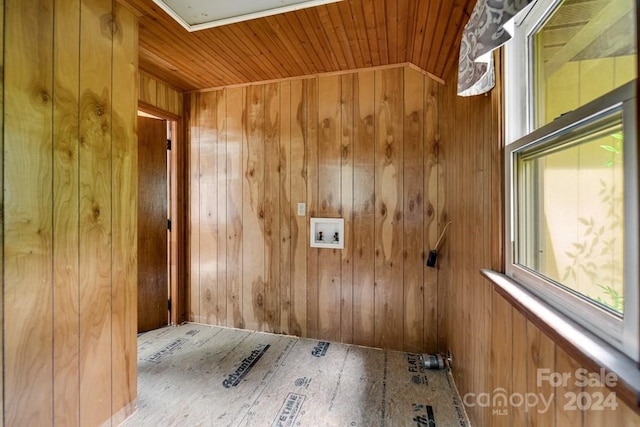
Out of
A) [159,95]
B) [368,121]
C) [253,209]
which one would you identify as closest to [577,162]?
[368,121]

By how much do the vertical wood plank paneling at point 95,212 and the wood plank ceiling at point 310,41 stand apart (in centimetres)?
34

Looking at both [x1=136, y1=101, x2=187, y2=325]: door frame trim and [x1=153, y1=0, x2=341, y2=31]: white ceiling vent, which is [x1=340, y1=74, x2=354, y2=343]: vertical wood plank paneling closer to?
[x1=153, y1=0, x2=341, y2=31]: white ceiling vent

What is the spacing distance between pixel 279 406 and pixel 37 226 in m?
1.58

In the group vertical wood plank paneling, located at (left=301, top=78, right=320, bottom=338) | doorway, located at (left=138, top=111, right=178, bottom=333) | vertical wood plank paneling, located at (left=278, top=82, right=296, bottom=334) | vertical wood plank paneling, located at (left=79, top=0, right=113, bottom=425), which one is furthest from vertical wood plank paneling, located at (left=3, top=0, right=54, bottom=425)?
vertical wood plank paneling, located at (left=301, top=78, right=320, bottom=338)

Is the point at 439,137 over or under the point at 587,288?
over

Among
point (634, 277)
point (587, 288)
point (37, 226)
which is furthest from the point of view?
point (37, 226)

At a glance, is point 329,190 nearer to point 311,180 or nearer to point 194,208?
point 311,180

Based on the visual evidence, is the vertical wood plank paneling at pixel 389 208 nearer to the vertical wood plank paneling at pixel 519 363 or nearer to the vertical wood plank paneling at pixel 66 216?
the vertical wood plank paneling at pixel 519 363

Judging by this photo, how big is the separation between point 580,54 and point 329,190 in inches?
69.1

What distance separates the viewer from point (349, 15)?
62.5 inches

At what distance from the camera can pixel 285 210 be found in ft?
8.11

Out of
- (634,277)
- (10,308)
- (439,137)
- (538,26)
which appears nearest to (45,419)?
(10,308)

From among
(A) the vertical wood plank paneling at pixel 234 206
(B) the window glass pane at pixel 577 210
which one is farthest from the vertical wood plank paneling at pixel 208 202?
(B) the window glass pane at pixel 577 210

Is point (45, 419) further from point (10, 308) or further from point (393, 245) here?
point (393, 245)
